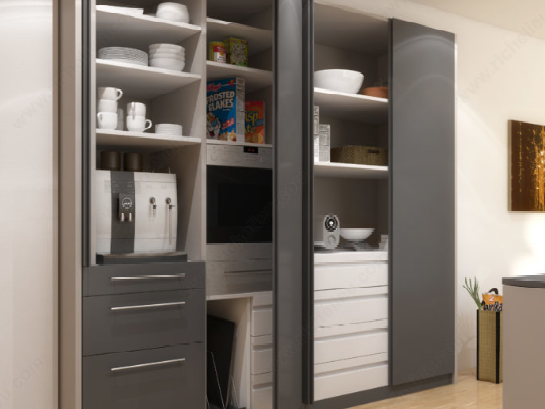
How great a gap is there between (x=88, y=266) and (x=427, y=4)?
2955 mm

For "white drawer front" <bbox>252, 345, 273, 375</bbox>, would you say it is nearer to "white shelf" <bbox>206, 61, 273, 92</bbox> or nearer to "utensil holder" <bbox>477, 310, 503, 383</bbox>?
"white shelf" <bbox>206, 61, 273, 92</bbox>

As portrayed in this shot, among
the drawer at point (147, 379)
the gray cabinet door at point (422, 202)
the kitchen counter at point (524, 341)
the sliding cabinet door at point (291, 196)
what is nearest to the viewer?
the kitchen counter at point (524, 341)

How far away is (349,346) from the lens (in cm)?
334

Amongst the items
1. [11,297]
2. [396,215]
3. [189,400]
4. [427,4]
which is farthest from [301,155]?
[427,4]

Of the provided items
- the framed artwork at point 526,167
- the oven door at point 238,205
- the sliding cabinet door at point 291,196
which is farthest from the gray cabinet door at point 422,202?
the framed artwork at point 526,167

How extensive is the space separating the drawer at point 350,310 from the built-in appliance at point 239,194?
49 cm

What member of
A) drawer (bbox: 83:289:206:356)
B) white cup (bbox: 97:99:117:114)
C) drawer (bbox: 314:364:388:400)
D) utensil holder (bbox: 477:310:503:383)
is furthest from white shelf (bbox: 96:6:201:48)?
utensil holder (bbox: 477:310:503:383)

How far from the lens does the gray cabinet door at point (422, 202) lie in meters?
3.50

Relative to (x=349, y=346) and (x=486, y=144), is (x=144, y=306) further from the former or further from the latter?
(x=486, y=144)

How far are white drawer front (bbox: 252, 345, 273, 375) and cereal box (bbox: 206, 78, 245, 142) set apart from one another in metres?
1.11

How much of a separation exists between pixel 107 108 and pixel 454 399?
8.43ft

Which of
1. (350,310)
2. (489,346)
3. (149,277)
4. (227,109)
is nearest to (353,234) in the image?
(350,310)

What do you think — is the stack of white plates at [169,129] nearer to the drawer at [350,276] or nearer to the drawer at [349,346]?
the drawer at [350,276]

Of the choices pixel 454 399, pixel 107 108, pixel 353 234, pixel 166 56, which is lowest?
pixel 454 399
